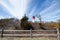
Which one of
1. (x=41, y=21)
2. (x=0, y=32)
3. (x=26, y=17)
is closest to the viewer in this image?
(x=0, y=32)

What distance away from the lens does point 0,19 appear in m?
32.2

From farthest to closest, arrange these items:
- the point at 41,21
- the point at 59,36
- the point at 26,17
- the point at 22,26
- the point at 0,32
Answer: the point at 41,21 → the point at 26,17 → the point at 22,26 → the point at 0,32 → the point at 59,36

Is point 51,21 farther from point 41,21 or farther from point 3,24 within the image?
point 3,24

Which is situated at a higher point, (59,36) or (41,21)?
(41,21)

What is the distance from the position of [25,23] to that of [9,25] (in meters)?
3.23

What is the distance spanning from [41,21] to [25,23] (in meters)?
7.27

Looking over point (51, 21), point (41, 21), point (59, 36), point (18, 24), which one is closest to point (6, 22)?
point (18, 24)

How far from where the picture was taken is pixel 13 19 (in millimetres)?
32625

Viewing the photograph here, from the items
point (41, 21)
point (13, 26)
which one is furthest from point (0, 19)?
point (41, 21)

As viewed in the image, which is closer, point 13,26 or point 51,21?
point 13,26

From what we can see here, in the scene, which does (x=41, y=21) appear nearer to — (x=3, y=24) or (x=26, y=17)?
(x=26, y=17)

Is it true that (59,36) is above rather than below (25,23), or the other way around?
below

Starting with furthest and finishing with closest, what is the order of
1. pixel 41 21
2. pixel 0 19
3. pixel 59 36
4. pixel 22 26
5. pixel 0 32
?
pixel 41 21
pixel 0 19
pixel 22 26
pixel 0 32
pixel 59 36

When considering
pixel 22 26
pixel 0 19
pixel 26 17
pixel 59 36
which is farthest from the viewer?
pixel 0 19
